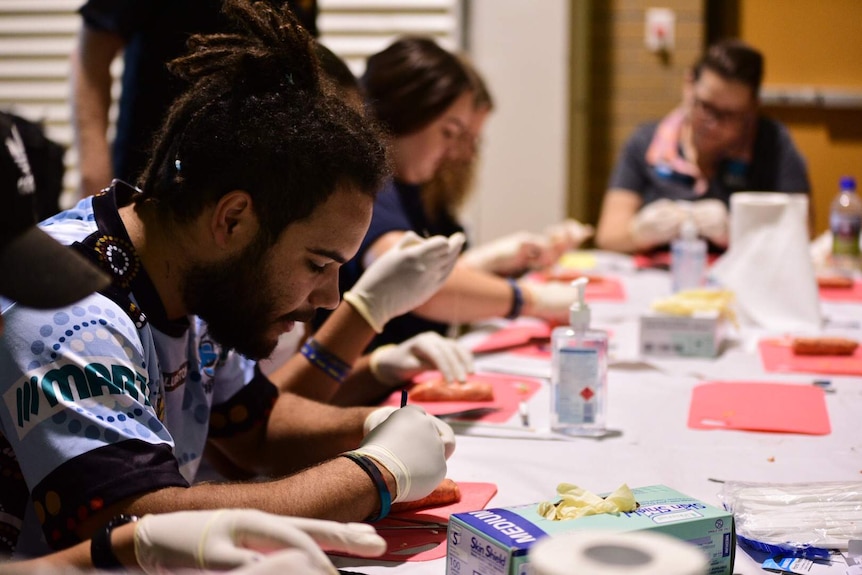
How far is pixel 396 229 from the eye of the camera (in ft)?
7.04

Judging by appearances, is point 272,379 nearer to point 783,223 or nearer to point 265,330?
point 265,330

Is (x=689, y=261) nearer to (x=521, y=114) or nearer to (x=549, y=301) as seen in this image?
(x=549, y=301)

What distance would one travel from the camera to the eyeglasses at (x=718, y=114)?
3.30 meters

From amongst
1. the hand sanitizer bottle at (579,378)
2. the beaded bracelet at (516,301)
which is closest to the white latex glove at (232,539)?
the hand sanitizer bottle at (579,378)

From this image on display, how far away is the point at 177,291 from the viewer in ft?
3.83

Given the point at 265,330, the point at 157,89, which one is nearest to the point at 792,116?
the point at 157,89

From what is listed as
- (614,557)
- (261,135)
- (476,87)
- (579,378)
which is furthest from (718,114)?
(614,557)

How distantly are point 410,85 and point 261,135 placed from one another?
3.87 ft

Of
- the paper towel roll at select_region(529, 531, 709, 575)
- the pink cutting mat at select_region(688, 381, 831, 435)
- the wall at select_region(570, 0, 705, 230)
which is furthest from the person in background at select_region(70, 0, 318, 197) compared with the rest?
the wall at select_region(570, 0, 705, 230)

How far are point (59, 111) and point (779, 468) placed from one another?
13.0 feet

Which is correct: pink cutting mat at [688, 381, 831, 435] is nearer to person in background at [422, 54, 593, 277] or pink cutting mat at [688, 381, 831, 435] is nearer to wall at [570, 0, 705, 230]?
person in background at [422, 54, 593, 277]

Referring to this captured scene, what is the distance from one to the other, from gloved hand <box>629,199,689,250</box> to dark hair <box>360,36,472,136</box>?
1140mm

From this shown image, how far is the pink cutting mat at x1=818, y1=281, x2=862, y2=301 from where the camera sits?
262cm

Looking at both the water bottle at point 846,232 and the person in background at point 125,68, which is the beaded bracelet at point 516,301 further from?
the water bottle at point 846,232
